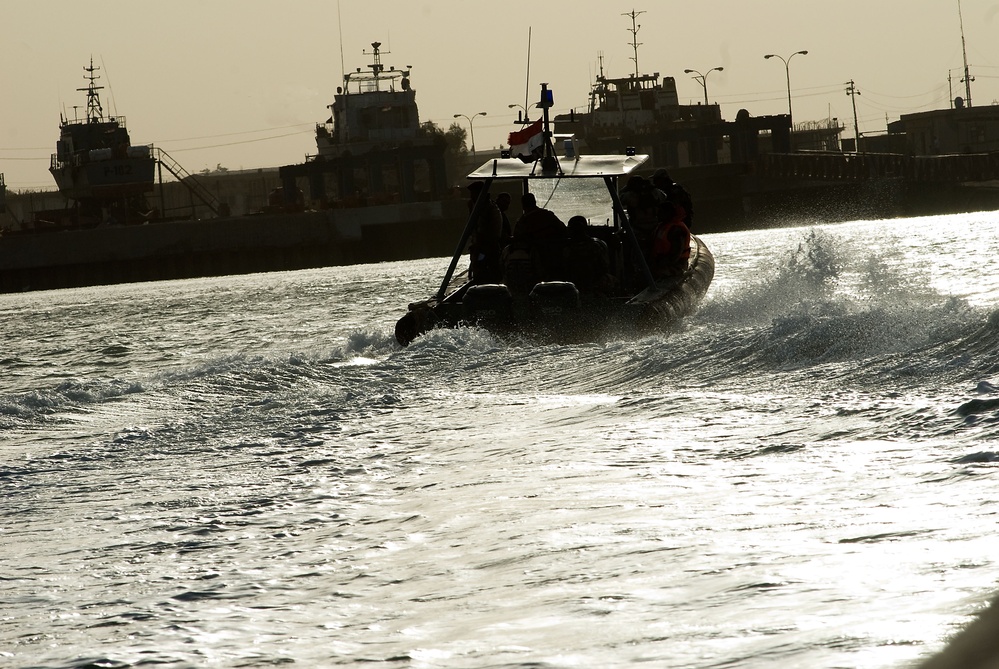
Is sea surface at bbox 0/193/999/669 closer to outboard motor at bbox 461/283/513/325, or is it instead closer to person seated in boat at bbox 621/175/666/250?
outboard motor at bbox 461/283/513/325

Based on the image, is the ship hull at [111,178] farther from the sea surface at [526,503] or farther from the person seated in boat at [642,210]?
the sea surface at [526,503]

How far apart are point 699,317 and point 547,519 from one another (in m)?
8.52

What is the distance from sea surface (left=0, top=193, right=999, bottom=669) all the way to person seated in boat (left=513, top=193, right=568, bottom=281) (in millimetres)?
1092

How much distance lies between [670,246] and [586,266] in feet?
4.86

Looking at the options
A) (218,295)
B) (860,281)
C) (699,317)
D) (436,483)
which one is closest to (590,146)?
(218,295)

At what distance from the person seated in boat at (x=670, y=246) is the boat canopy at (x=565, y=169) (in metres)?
0.74

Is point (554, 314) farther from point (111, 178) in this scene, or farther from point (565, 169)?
point (111, 178)

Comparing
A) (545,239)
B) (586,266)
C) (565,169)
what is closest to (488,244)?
(565,169)

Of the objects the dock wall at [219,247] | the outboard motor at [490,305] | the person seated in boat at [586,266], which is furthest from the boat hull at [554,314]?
the dock wall at [219,247]

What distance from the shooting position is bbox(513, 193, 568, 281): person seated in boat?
510 inches

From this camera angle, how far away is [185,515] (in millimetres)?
6109

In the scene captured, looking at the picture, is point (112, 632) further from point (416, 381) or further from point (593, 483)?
point (416, 381)

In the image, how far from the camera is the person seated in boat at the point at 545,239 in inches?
510

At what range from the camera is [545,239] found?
42.8ft
